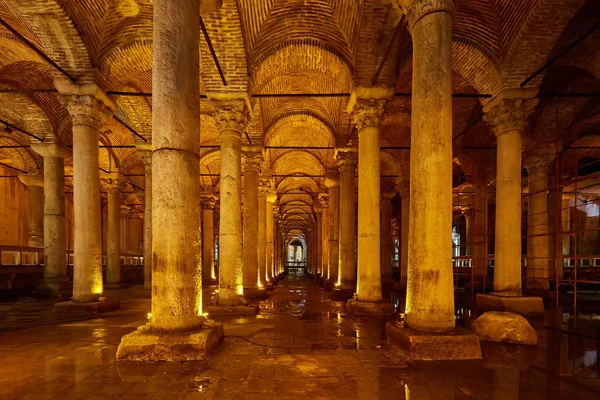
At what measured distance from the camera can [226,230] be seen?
995 cm

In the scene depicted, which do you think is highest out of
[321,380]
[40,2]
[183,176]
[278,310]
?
[40,2]

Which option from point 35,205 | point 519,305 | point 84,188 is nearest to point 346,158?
point 519,305

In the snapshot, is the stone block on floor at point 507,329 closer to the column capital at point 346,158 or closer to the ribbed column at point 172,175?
the ribbed column at point 172,175

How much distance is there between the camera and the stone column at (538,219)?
13359 mm

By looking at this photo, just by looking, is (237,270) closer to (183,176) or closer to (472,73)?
(183,176)

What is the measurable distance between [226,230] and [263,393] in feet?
19.5

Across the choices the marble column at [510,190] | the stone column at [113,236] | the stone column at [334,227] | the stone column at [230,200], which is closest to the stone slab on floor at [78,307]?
the stone column at [230,200]

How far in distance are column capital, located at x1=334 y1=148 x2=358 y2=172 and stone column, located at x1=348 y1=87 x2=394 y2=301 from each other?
429 centimetres

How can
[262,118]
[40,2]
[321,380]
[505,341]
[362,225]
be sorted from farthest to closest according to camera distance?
[262,118] → [362,225] → [40,2] → [505,341] → [321,380]

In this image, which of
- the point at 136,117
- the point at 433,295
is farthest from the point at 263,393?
the point at 136,117

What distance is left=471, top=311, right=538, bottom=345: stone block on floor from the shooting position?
22.2 ft

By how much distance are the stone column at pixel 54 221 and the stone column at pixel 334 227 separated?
35.9 ft

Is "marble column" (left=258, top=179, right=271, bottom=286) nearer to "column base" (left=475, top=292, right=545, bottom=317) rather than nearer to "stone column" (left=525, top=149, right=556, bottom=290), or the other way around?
"column base" (left=475, top=292, right=545, bottom=317)

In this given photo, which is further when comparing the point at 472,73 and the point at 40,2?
the point at 472,73
